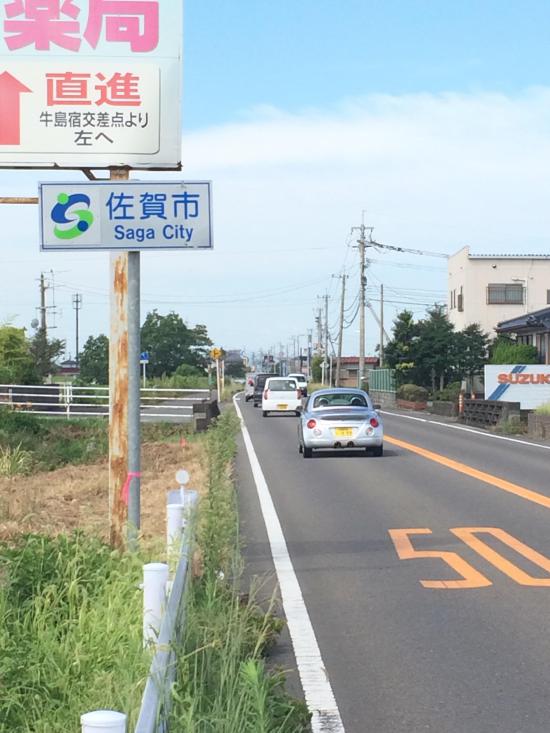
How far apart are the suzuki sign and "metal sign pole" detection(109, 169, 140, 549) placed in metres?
31.1

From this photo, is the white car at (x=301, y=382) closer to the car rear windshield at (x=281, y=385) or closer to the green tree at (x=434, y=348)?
the green tree at (x=434, y=348)

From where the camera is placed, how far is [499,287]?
7662 cm

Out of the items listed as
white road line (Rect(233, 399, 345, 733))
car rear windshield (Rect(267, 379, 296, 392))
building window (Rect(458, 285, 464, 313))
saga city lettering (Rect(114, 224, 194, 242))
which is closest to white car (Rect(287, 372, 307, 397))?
building window (Rect(458, 285, 464, 313))

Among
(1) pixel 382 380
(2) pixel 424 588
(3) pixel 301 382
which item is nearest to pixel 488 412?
(2) pixel 424 588

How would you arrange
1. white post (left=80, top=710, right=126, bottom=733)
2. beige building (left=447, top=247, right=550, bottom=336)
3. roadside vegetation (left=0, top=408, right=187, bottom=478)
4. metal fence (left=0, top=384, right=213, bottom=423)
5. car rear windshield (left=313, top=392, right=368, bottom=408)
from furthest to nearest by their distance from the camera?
beige building (left=447, top=247, right=550, bottom=336) → metal fence (left=0, top=384, right=213, bottom=423) → roadside vegetation (left=0, top=408, right=187, bottom=478) → car rear windshield (left=313, top=392, right=368, bottom=408) → white post (left=80, top=710, right=126, bottom=733)

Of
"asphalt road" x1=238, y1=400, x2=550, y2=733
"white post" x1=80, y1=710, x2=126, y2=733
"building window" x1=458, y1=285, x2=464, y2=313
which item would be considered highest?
"building window" x1=458, y1=285, x2=464, y2=313

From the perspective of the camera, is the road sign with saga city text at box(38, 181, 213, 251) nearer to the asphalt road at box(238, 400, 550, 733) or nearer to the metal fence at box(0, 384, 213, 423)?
the asphalt road at box(238, 400, 550, 733)

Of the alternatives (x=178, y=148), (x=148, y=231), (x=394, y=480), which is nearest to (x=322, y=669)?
(x=148, y=231)

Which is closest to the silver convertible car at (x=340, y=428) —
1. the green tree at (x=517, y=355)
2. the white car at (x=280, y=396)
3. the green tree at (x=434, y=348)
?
→ the white car at (x=280, y=396)

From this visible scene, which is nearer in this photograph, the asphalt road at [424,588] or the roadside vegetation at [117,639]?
the roadside vegetation at [117,639]

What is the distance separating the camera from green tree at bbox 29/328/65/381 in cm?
6838

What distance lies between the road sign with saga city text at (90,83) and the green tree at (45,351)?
59069mm

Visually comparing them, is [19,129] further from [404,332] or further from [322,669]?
[404,332]

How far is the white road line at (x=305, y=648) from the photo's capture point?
5484 mm
